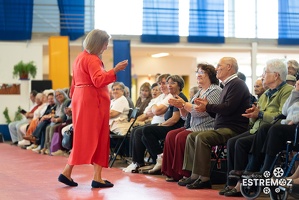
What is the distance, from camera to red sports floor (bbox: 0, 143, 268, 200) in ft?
15.0

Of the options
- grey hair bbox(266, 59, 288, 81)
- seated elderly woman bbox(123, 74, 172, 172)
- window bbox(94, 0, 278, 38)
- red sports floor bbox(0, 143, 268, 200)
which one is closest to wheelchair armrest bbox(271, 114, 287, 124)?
grey hair bbox(266, 59, 288, 81)

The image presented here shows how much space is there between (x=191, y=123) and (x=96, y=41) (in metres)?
1.17

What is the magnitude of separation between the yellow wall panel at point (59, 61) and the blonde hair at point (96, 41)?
829cm

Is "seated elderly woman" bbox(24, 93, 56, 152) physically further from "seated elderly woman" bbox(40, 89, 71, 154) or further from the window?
the window

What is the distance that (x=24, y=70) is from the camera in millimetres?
13664

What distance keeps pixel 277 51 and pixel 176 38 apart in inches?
110

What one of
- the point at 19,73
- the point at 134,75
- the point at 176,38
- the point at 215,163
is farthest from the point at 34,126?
the point at 134,75

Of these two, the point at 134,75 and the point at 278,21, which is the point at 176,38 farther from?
the point at 134,75

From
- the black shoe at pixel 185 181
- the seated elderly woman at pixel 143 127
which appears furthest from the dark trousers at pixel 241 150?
the seated elderly woman at pixel 143 127

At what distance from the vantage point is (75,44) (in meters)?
14.1

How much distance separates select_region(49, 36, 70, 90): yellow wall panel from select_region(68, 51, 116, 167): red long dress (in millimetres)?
8279

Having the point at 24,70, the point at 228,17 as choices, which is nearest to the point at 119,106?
the point at 24,70

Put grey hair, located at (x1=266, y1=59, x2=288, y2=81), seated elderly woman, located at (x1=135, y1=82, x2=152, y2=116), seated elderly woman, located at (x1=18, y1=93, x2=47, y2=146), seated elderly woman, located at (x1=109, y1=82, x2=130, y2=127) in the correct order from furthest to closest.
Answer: seated elderly woman, located at (x1=18, y1=93, x2=47, y2=146) < seated elderly woman, located at (x1=135, y1=82, x2=152, y2=116) < seated elderly woman, located at (x1=109, y1=82, x2=130, y2=127) < grey hair, located at (x1=266, y1=59, x2=288, y2=81)

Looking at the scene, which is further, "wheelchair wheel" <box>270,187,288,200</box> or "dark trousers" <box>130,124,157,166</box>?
A: "dark trousers" <box>130,124,157,166</box>
